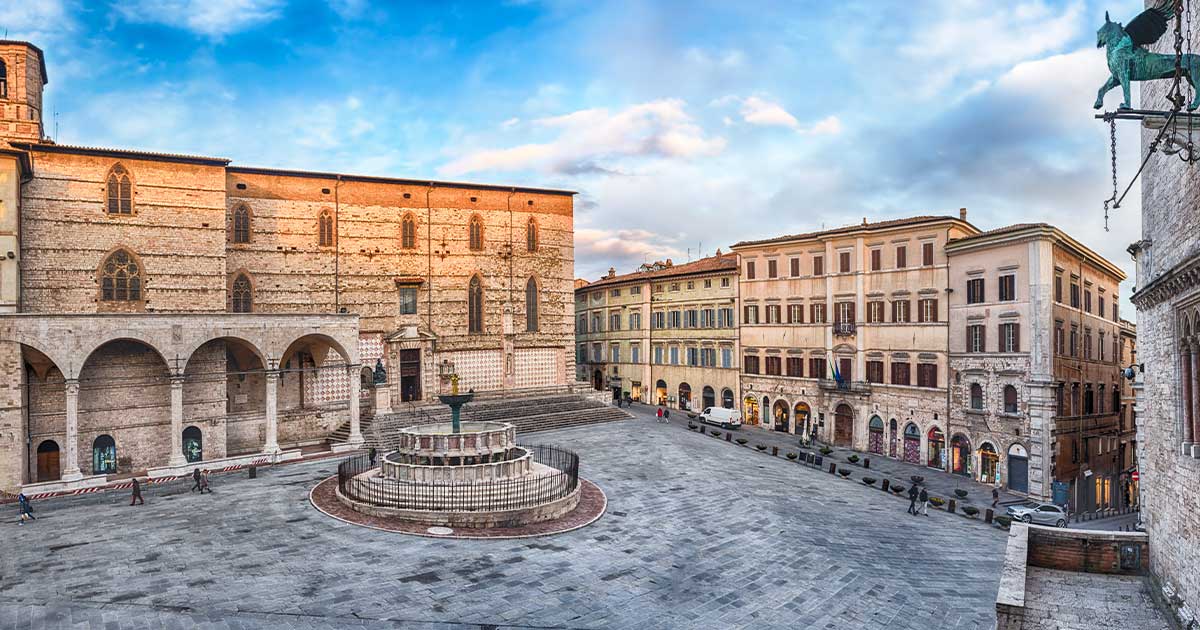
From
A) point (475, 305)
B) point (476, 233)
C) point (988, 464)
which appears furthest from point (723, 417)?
point (476, 233)

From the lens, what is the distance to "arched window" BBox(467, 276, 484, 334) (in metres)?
40.0

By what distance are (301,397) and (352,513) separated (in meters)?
16.2

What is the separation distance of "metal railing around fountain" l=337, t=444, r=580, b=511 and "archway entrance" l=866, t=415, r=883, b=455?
76.5 ft

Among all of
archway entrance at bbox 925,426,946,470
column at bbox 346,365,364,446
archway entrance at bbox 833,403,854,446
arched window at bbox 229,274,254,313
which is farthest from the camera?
archway entrance at bbox 833,403,854,446

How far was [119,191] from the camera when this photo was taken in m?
28.7

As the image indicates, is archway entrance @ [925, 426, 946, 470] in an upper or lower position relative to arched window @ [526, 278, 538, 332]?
lower

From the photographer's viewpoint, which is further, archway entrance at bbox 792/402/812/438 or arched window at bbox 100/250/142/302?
archway entrance at bbox 792/402/812/438

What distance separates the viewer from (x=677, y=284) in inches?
1996

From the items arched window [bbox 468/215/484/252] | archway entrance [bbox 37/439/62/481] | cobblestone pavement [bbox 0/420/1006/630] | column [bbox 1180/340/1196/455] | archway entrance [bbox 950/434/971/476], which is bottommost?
archway entrance [bbox 950/434/971/476]

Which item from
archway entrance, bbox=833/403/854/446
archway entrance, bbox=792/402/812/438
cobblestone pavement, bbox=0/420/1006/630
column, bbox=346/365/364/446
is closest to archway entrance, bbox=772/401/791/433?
archway entrance, bbox=792/402/812/438

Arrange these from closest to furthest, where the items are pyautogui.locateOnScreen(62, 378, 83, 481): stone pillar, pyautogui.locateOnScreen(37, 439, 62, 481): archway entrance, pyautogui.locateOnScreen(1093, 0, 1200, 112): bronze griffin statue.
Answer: pyautogui.locateOnScreen(1093, 0, 1200, 112): bronze griffin statue → pyautogui.locateOnScreen(62, 378, 83, 481): stone pillar → pyautogui.locateOnScreen(37, 439, 62, 481): archway entrance

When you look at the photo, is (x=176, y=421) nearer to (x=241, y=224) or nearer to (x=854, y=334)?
(x=241, y=224)

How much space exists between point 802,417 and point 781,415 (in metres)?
1.59

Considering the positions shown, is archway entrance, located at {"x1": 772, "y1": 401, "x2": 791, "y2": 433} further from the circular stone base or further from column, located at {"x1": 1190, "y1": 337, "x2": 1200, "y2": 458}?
column, located at {"x1": 1190, "y1": 337, "x2": 1200, "y2": 458}
